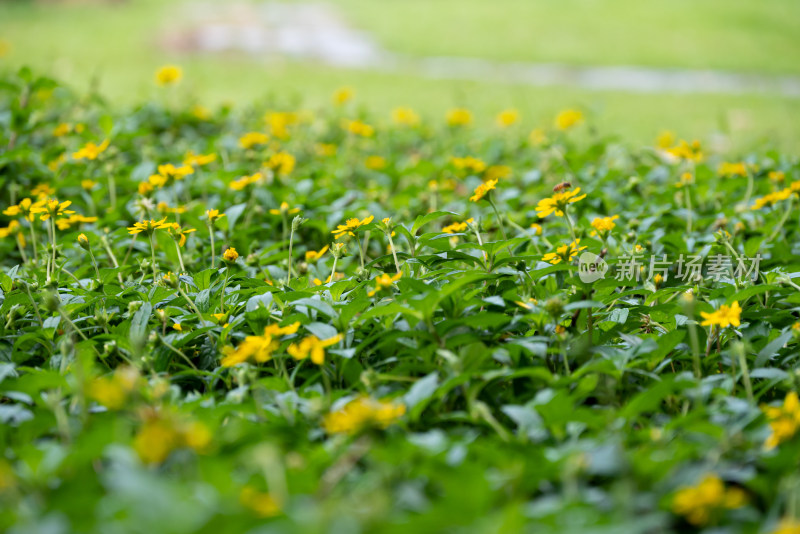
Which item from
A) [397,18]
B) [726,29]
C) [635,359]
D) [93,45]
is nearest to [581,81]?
[726,29]

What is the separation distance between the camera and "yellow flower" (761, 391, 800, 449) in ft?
3.39

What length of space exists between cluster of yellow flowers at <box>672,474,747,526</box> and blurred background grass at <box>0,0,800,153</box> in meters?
2.76

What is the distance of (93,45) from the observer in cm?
908

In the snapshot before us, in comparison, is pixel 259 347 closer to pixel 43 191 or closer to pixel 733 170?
pixel 43 191

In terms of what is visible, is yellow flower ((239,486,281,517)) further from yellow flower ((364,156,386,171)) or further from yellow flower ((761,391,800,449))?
yellow flower ((364,156,386,171))

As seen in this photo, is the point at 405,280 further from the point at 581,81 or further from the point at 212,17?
the point at 212,17

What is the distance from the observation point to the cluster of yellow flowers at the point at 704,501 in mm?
892

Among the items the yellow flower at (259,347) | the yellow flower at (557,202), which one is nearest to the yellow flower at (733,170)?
the yellow flower at (557,202)

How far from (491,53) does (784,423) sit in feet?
29.5

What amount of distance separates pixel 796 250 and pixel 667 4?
11448 mm

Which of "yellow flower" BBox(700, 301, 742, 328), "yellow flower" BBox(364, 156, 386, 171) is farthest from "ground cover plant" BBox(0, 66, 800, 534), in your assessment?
"yellow flower" BBox(364, 156, 386, 171)

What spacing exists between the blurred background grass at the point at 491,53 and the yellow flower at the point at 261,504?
10.0 ft

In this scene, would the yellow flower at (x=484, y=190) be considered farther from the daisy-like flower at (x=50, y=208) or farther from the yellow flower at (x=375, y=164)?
the yellow flower at (x=375, y=164)

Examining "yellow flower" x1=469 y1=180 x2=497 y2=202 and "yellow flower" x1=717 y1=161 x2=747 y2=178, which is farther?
"yellow flower" x1=717 y1=161 x2=747 y2=178
